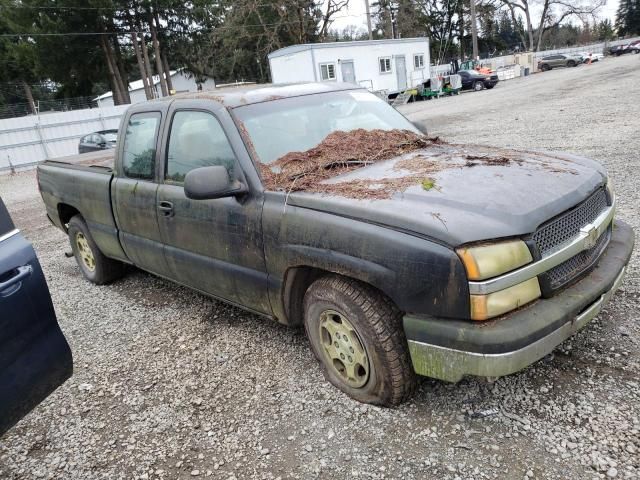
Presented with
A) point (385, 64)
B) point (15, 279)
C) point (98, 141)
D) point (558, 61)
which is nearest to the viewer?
point (15, 279)

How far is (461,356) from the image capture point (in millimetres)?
2293

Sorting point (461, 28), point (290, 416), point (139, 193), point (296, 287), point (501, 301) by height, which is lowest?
point (290, 416)

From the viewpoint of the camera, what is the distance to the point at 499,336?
221cm

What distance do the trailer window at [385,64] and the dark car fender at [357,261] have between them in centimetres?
3061

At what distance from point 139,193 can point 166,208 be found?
447 millimetres

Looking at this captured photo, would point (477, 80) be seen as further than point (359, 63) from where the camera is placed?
Yes

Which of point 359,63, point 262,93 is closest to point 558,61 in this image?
point 359,63

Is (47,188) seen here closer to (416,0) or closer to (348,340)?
(348,340)

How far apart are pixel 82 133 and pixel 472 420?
74.5ft

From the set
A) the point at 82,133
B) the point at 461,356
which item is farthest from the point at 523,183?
the point at 82,133

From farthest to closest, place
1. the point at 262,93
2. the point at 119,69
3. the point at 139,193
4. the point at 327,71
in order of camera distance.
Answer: the point at 119,69 → the point at 327,71 → the point at 139,193 → the point at 262,93

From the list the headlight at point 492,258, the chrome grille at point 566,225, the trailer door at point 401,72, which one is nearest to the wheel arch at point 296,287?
the headlight at point 492,258

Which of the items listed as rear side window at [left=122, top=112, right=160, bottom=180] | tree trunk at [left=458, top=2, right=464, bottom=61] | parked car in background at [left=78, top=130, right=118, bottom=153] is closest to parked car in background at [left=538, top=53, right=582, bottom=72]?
tree trunk at [left=458, top=2, right=464, bottom=61]

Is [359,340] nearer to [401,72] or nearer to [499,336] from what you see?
[499,336]
